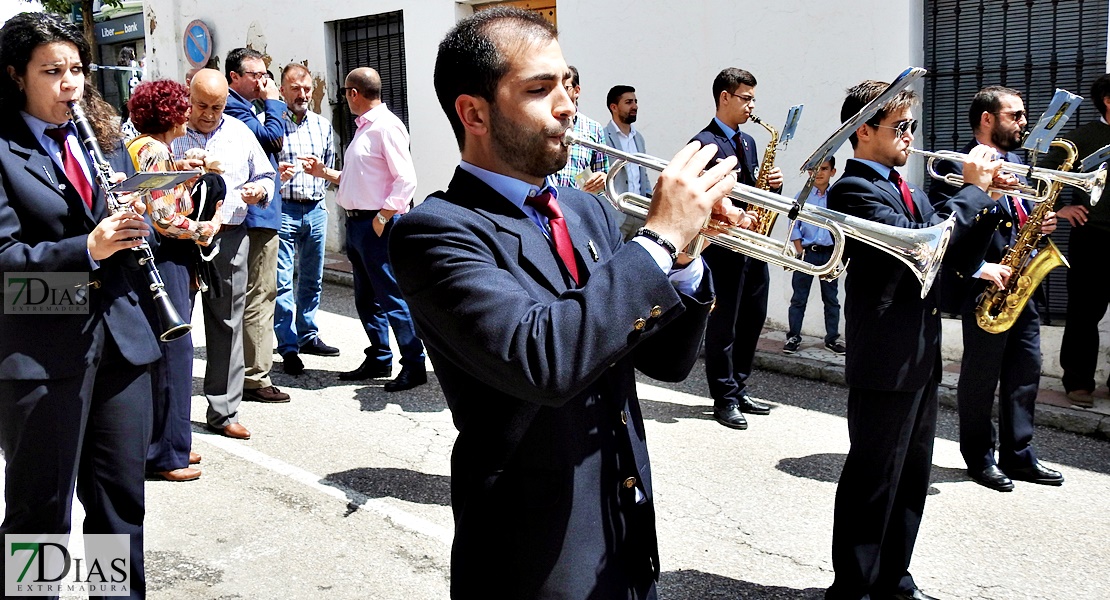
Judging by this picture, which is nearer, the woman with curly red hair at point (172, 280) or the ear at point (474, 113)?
the ear at point (474, 113)

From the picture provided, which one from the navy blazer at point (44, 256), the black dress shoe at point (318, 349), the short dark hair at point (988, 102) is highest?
the short dark hair at point (988, 102)

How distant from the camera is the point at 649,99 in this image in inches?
340

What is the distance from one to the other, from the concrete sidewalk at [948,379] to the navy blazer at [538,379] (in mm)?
4754

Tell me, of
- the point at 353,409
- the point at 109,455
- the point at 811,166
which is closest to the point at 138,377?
the point at 109,455

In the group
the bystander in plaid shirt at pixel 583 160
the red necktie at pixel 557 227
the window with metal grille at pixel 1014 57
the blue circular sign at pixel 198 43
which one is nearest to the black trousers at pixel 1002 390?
the window with metal grille at pixel 1014 57

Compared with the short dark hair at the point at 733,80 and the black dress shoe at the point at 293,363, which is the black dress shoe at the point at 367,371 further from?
the short dark hair at the point at 733,80

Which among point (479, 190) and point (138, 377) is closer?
point (479, 190)

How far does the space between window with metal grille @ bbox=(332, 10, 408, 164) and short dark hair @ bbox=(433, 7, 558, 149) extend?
9062 mm

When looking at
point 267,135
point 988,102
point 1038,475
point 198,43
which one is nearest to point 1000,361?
point 1038,475

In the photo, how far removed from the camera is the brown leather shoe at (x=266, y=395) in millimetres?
6484

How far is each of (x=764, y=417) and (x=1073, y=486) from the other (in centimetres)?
176

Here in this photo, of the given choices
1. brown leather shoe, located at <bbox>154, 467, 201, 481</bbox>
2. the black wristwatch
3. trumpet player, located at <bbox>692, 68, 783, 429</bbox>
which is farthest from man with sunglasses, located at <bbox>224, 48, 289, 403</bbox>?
the black wristwatch

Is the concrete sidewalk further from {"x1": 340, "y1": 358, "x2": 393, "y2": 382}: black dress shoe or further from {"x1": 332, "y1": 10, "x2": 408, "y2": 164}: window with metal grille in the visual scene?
{"x1": 332, "y1": 10, "x2": 408, "y2": 164}: window with metal grille

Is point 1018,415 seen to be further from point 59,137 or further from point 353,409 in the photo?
point 59,137
